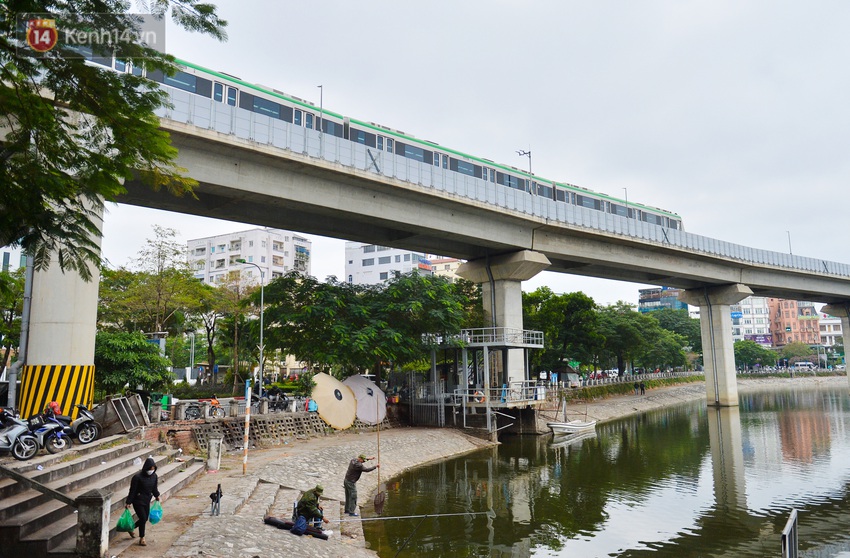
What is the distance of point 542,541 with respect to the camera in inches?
571

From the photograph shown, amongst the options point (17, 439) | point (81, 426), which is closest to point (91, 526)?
point (17, 439)

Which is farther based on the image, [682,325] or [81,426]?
[682,325]

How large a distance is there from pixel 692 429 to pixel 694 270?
13456 mm

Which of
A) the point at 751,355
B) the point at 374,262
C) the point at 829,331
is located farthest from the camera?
the point at 829,331

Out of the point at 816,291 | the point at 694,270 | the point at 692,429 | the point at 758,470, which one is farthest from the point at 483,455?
the point at 816,291

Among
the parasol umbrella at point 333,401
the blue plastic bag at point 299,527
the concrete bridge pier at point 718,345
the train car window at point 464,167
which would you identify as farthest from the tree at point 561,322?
the blue plastic bag at point 299,527

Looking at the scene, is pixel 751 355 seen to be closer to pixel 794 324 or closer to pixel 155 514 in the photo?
pixel 794 324

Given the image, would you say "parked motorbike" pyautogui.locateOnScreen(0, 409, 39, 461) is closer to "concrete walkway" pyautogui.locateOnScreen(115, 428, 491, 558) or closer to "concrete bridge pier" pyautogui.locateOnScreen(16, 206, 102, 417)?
"concrete walkway" pyautogui.locateOnScreen(115, 428, 491, 558)

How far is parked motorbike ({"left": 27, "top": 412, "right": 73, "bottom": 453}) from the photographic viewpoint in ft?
45.8

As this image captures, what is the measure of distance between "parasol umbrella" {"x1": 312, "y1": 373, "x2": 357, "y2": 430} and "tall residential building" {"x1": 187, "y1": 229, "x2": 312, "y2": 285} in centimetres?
7325

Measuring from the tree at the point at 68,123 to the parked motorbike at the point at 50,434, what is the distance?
680 cm

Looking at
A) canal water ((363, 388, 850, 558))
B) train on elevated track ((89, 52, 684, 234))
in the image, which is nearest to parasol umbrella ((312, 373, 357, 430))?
canal water ((363, 388, 850, 558))

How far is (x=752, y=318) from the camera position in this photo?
148 metres

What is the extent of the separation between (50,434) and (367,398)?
7.84 metres
